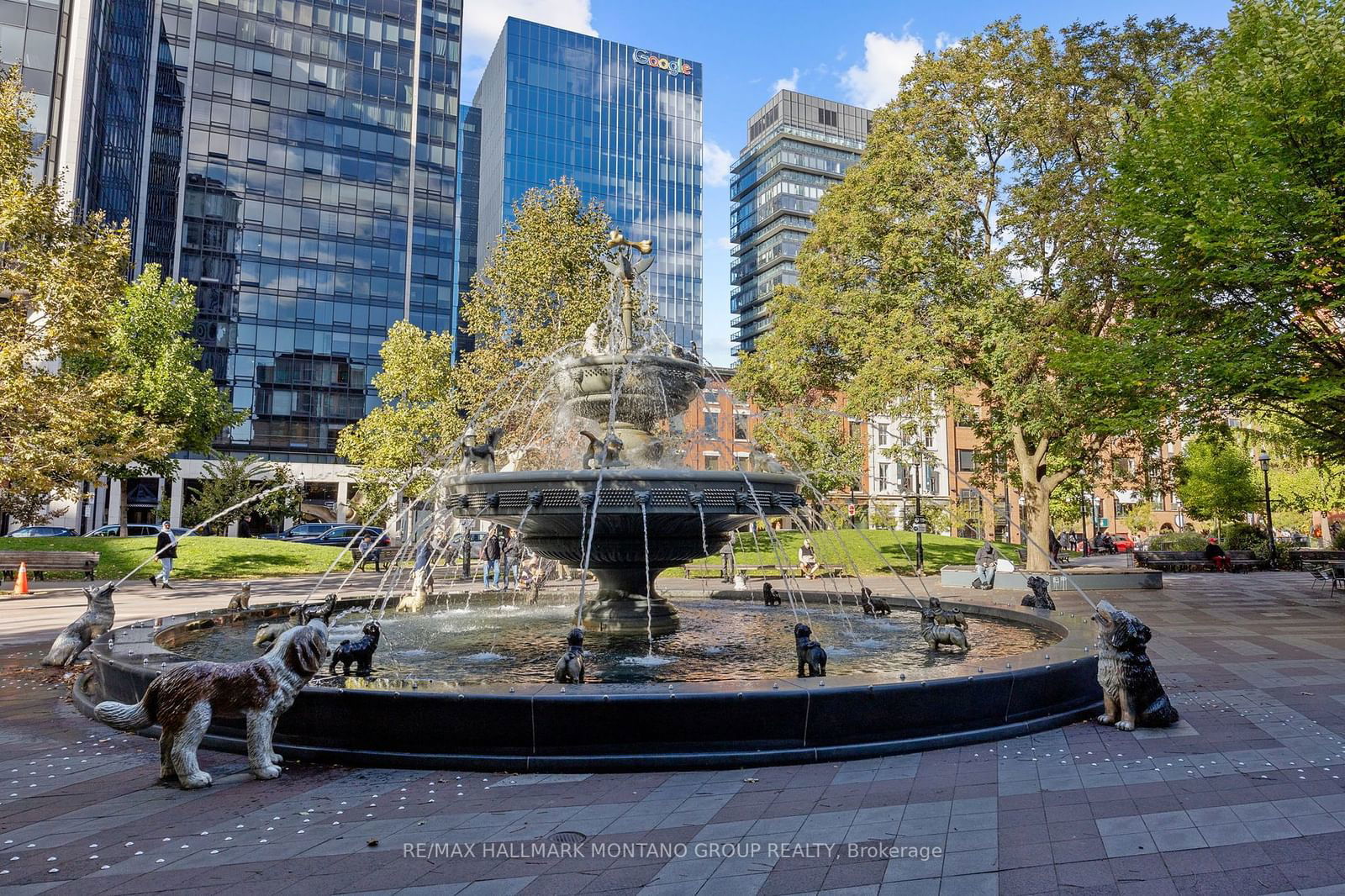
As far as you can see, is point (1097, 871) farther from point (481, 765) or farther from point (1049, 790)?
point (481, 765)

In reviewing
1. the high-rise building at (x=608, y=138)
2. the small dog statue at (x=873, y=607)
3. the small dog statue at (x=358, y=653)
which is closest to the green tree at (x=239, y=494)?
the small dog statue at (x=873, y=607)

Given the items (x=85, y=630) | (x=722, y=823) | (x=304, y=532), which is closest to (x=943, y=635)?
(x=722, y=823)

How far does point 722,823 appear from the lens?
13.8ft

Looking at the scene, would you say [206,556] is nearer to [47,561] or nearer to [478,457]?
[47,561]

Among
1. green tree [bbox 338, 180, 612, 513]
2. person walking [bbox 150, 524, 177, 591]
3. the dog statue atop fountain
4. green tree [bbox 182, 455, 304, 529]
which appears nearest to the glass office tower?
green tree [bbox 182, 455, 304, 529]

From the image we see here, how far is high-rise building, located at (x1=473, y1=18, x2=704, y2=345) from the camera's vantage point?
8606 centimetres

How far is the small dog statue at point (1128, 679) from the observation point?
20.2 ft

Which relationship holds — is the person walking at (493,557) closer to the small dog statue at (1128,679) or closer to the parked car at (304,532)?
the small dog statue at (1128,679)

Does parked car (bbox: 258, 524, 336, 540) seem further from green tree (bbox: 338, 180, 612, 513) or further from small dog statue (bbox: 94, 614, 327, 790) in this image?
small dog statue (bbox: 94, 614, 327, 790)

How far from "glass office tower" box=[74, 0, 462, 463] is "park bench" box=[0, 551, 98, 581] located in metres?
36.5

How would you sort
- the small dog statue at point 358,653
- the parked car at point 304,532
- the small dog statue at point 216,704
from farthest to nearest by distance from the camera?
the parked car at point 304,532, the small dog statue at point 358,653, the small dog statue at point 216,704

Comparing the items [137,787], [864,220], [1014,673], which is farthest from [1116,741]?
[864,220]

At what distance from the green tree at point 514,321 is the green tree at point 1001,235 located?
8778 millimetres

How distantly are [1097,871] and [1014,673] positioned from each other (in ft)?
8.05
